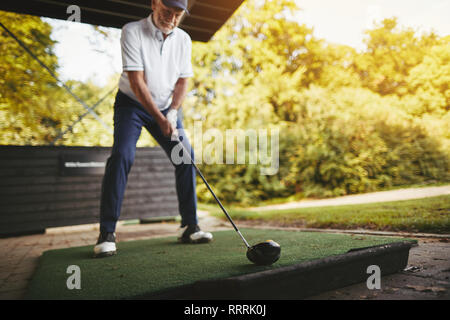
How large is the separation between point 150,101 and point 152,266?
1.17m

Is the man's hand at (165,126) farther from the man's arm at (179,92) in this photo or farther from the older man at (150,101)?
the man's arm at (179,92)

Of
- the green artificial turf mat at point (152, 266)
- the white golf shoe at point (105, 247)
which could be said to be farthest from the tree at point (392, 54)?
the white golf shoe at point (105, 247)

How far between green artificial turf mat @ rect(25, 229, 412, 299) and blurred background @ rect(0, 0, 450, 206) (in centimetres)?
252

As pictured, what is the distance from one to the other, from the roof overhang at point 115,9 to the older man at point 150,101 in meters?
1.32

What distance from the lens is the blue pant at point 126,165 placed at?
2.24 meters

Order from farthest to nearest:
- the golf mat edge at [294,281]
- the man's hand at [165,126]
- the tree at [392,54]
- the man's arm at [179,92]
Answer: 1. the tree at [392,54]
2. the man's arm at [179,92]
3. the man's hand at [165,126]
4. the golf mat edge at [294,281]

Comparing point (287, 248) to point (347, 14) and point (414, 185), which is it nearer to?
point (414, 185)

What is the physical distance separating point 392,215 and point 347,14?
13.8 ft

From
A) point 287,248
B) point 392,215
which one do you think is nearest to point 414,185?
point 392,215

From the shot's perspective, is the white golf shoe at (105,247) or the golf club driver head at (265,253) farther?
the white golf shoe at (105,247)

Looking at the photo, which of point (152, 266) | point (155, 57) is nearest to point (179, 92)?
point (155, 57)

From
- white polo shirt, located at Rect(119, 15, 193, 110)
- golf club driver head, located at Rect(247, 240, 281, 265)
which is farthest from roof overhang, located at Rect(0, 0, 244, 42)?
golf club driver head, located at Rect(247, 240, 281, 265)

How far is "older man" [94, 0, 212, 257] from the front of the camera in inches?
88.3

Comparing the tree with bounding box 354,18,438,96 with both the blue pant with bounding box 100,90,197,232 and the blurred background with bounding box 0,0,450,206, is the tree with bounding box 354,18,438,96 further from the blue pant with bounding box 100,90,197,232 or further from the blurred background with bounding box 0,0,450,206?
the blue pant with bounding box 100,90,197,232
